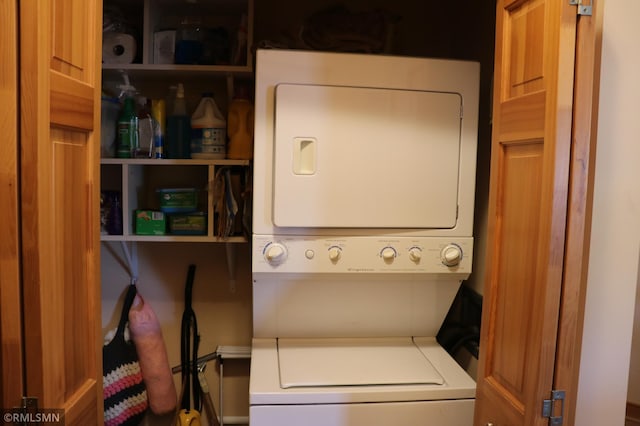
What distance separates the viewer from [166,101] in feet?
7.32

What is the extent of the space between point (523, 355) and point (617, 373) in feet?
1.11

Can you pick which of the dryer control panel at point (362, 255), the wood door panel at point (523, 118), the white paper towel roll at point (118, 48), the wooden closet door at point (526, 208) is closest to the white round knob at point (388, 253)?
the dryer control panel at point (362, 255)

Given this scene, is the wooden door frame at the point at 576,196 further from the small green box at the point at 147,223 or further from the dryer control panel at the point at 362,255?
the small green box at the point at 147,223

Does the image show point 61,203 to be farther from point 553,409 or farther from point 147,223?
point 553,409

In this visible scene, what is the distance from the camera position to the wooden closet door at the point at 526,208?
1.13m

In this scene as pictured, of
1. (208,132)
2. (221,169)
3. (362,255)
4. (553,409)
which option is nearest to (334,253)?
(362,255)

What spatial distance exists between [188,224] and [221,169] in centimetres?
26

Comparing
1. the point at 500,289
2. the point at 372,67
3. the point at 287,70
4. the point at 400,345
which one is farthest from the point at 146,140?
the point at 500,289

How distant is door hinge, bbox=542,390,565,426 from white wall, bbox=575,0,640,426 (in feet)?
0.82

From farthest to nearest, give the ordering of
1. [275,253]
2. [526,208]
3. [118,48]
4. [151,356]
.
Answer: [151,356]
[118,48]
[275,253]
[526,208]

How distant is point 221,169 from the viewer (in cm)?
211

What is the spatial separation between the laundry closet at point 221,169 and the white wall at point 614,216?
2.23ft

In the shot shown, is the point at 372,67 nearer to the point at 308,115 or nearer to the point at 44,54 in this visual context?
the point at 308,115

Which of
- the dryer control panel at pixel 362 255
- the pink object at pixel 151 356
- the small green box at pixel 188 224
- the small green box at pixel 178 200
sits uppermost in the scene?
the small green box at pixel 178 200
